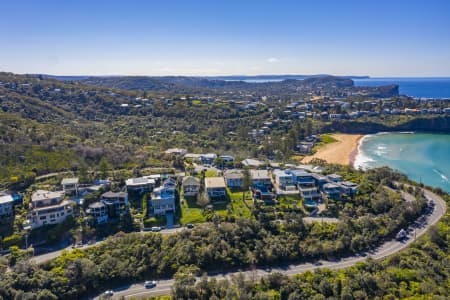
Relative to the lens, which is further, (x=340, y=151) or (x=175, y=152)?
(x=340, y=151)

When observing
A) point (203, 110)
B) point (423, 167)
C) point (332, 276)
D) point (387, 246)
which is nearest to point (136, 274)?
point (332, 276)

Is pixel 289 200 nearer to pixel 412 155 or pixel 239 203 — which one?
pixel 239 203

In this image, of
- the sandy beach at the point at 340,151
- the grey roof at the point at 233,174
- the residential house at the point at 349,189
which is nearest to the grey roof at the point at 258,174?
the grey roof at the point at 233,174

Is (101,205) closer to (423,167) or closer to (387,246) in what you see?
(387,246)

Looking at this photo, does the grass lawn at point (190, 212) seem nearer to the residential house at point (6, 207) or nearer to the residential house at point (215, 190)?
the residential house at point (215, 190)

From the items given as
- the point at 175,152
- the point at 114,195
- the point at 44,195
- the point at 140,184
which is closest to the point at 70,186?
the point at 44,195
